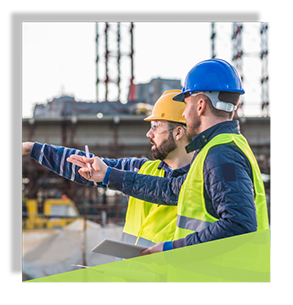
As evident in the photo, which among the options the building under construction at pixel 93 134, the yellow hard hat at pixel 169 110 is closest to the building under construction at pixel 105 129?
the building under construction at pixel 93 134

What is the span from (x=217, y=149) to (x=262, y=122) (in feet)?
28.8

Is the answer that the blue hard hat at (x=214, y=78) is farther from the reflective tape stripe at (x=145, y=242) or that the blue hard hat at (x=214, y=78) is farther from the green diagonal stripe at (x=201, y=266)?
the reflective tape stripe at (x=145, y=242)

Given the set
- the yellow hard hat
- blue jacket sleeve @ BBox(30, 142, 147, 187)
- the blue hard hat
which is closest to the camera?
the blue hard hat

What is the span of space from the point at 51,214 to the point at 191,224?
16426 millimetres

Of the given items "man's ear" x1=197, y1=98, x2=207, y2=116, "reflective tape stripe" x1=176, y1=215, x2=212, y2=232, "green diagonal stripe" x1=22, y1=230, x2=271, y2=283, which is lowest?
"green diagonal stripe" x1=22, y1=230, x2=271, y2=283

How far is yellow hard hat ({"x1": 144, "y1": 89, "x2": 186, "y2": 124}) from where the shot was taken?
332 cm

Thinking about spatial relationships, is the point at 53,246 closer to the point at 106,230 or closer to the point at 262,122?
the point at 106,230

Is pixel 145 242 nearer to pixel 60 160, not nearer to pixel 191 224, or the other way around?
pixel 191 224

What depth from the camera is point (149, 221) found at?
328cm

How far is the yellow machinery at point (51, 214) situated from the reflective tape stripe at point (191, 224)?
40.0ft

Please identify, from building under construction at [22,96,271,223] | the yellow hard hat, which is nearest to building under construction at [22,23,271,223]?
building under construction at [22,96,271,223]

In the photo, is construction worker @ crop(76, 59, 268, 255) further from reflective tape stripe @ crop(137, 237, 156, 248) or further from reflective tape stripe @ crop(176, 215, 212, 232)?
reflective tape stripe @ crop(137, 237, 156, 248)

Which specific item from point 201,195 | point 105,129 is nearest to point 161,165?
point 201,195

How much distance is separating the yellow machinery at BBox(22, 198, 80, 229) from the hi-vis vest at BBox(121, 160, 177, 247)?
11.1m
